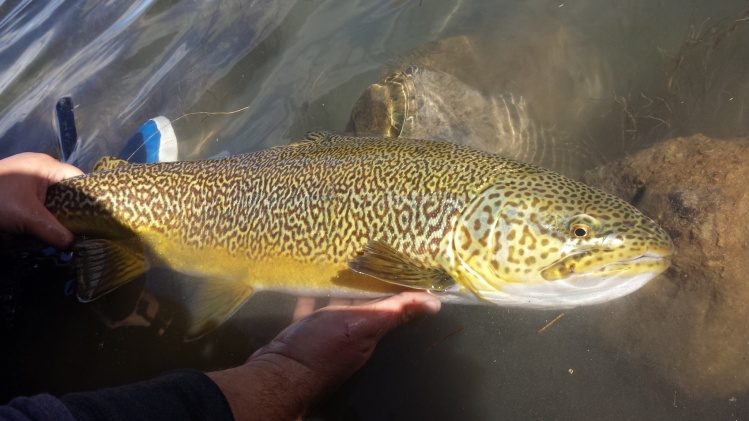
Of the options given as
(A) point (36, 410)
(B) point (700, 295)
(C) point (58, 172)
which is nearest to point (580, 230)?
(B) point (700, 295)

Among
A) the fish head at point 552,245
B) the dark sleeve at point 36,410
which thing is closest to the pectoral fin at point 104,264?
the dark sleeve at point 36,410

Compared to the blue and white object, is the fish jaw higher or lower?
lower

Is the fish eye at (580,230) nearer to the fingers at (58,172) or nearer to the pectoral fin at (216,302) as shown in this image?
the pectoral fin at (216,302)

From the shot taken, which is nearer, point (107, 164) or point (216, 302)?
point (216, 302)

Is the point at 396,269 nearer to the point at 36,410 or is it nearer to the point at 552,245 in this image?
the point at 552,245

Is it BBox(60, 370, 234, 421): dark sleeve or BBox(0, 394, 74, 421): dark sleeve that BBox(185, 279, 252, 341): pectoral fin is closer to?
BBox(60, 370, 234, 421): dark sleeve

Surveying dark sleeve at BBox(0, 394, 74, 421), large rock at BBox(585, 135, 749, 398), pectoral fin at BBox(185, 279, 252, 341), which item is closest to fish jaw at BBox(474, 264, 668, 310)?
large rock at BBox(585, 135, 749, 398)
